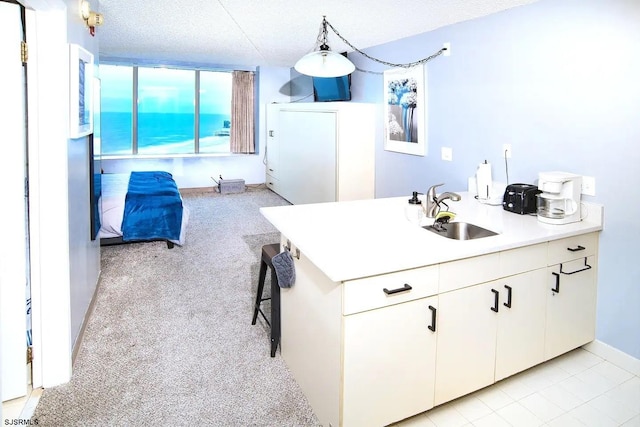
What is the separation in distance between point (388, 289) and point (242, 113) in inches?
250

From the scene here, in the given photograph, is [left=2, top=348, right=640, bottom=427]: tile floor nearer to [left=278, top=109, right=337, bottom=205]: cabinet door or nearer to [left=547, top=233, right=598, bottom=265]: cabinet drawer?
[left=547, top=233, right=598, bottom=265]: cabinet drawer

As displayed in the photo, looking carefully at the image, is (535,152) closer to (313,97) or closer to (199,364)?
(199,364)

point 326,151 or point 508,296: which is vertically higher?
point 326,151

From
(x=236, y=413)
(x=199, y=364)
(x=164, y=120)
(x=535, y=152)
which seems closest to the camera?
(x=236, y=413)

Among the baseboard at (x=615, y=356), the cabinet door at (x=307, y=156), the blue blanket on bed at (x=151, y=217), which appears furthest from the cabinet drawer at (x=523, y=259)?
the blue blanket on bed at (x=151, y=217)

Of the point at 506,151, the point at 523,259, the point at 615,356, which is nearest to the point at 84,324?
the point at 523,259

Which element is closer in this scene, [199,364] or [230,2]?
[199,364]

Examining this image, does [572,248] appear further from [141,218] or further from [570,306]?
[141,218]

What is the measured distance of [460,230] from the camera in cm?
244

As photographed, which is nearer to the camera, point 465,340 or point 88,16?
point 465,340

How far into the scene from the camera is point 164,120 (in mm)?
12750

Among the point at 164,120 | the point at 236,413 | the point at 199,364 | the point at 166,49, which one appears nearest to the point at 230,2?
the point at 166,49

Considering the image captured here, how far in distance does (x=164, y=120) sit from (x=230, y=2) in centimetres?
977

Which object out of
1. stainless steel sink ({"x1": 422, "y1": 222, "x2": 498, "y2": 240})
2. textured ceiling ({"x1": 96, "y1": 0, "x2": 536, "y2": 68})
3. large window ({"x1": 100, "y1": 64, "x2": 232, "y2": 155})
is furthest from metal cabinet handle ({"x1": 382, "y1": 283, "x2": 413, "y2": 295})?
large window ({"x1": 100, "y1": 64, "x2": 232, "y2": 155})
